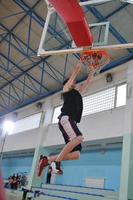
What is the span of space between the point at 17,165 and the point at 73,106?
15.0 meters

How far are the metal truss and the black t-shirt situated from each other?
19.7ft

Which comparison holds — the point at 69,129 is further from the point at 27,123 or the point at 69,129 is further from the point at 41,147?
the point at 27,123

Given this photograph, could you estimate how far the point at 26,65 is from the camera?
15188 millimetres

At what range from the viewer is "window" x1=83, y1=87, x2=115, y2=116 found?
11.5 meters

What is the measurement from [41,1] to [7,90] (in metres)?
8.70

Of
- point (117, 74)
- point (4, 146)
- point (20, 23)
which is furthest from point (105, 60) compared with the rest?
point (4, 146)

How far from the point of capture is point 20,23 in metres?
12.6

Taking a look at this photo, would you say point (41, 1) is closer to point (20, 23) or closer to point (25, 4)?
point (25, 4)

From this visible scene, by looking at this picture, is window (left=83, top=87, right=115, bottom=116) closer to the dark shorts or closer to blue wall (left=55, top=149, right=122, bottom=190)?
blue wall (left=55, top=149, right=122, bottom=190)

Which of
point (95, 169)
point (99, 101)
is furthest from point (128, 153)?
point (99, 101)

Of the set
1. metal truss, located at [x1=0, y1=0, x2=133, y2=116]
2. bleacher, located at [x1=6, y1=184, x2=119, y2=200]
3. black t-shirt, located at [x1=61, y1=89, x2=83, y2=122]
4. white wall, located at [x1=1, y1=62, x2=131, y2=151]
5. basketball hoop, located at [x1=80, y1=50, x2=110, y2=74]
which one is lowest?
bleacher, located at [x1=6, y1=184, x2=119, y2=200]

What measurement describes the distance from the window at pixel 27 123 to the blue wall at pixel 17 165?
192 centimetres

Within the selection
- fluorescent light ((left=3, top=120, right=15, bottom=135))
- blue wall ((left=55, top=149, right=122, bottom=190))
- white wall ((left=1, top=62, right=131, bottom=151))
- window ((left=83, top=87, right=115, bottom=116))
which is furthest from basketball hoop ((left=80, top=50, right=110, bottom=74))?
fluorescent light ((left=3, top=120, right=15, bottom=135))

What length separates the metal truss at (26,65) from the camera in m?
11.5
